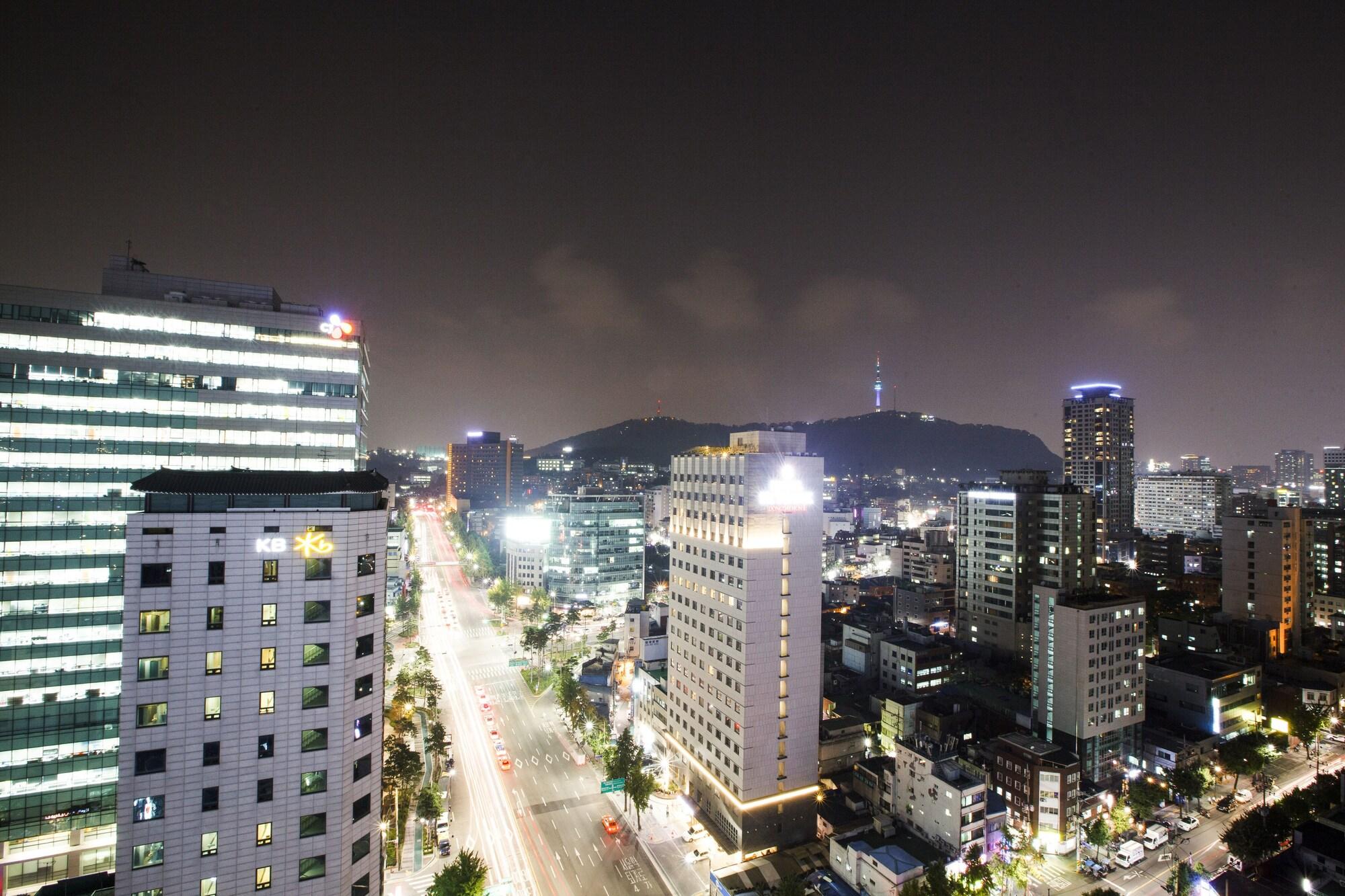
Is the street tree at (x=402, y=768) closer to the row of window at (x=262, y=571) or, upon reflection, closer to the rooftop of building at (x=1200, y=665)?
the row of window at (x=262, y=571)

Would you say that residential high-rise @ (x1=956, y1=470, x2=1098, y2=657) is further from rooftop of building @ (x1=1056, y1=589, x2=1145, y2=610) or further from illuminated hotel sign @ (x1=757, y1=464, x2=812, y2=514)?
illuminated hotel sign @ (x1=757, y1=464, x2=812, y2=514)

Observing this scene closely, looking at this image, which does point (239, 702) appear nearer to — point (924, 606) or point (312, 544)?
point (312, 544)

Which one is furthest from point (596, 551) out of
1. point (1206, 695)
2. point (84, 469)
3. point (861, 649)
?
point (1206, 695)

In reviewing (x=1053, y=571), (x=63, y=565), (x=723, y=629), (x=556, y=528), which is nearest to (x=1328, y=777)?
(x=1053, y=571)

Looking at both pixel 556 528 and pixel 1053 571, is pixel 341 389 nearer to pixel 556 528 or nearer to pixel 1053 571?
pixel 556 528

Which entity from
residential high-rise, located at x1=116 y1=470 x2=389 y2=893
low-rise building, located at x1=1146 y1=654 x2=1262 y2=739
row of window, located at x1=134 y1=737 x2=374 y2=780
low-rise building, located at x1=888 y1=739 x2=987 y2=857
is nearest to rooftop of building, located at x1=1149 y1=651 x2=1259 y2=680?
low-rise building, located at x1=1146 y1=654 x2=1262 y2=739

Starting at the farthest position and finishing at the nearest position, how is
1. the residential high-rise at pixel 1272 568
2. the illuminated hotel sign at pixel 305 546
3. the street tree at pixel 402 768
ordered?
the residential high-rise at pixel 1272 568
the street tree at pixel 402 768
the illuminated hotel sign at pixel 305 546

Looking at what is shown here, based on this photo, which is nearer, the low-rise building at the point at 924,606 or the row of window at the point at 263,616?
the row of window at the point at 263,616

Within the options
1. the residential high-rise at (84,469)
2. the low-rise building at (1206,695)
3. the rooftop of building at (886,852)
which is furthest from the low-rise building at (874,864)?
the residential high-rise at (84,469)
